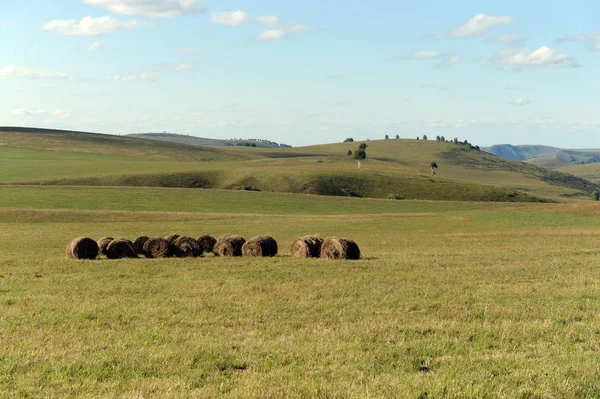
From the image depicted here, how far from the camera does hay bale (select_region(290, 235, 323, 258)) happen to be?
29484 millimetres

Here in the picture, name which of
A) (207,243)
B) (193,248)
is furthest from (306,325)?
(207,243)

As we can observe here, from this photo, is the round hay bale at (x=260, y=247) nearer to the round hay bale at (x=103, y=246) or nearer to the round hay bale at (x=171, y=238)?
the round hay bale at (x=171, y=238)

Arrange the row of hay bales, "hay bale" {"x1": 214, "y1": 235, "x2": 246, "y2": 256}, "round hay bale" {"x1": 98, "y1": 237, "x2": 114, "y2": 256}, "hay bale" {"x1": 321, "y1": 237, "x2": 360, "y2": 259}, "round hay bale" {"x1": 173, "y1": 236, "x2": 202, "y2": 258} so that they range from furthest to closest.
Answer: "hay bale" {"x1": 214, "y1": 235, "x2": 246, "y2": 256} < "round hay bale" {"x1": 173, "y1": 236, "x2": 202, "y2": 258} < "round hay bale" {"x1": 98, "y1": 237, "x2": 114, "y2": 256} < the row of hay bales < "hay bale" {"x1": 321, "y1": 237, "x2": 360, "y2": 259}

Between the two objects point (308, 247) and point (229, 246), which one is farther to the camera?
point (229, 246)

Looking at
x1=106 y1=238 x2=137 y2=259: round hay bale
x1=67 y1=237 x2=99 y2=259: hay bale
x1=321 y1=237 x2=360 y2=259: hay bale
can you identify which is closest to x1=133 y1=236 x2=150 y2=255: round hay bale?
x1=106 y1=238 x2=137 y2=259: round hay bale

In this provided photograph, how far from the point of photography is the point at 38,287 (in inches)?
771

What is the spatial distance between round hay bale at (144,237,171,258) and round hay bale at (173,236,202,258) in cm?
42

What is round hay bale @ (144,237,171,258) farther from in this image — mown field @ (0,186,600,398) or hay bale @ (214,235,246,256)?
hay bale @ (214,235,246,256)

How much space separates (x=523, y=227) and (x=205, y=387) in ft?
154

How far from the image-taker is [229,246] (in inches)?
1206

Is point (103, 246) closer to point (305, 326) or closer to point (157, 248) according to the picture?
point (157, 248)

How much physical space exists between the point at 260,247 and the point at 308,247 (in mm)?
2353

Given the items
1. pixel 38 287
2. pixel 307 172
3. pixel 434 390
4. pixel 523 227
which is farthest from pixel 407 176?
pixel 434 390

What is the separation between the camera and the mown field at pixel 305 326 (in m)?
9.65
